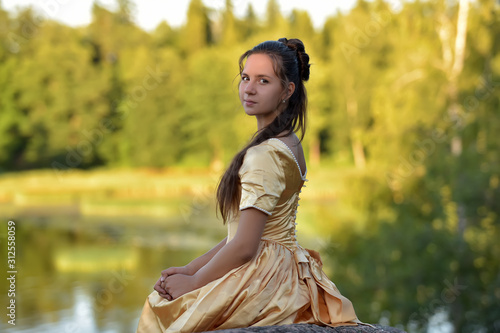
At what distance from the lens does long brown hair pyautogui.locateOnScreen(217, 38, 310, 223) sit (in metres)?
2.02

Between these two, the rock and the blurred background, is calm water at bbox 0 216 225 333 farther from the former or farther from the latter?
the rock

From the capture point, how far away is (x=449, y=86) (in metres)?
14.6

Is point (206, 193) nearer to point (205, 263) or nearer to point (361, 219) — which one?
point (361, 219)

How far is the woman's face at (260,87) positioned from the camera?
6.72 ft

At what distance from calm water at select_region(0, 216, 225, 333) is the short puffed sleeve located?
57.8 ft

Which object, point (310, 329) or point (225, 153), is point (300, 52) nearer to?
point (310, 329)

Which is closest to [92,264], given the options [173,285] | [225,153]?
[225,153]

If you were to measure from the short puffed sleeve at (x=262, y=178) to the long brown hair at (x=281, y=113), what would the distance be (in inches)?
2.0

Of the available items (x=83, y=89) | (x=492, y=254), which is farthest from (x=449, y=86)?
(x=83, y=89)

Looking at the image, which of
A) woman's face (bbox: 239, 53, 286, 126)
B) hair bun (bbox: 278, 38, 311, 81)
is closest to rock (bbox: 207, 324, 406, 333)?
woman's face (bbox: 239, 53, 286, 126)

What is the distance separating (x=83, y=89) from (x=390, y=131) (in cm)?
2074

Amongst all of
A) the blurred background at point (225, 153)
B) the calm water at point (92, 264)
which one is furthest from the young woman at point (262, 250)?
the calm water at point (92, 264)

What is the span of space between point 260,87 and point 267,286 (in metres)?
0.63

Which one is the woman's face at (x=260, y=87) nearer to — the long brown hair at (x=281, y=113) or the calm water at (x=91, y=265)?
the long brown hair at (x=281, y=113)
